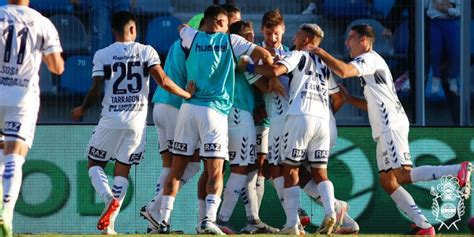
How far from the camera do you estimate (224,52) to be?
511 inches

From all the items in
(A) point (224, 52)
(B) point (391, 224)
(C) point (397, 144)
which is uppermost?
(A) point (224, 52)

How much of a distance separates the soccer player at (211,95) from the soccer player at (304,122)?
38cm

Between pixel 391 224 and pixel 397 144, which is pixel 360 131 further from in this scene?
pixel 397 144

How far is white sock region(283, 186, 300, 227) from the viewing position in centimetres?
1321

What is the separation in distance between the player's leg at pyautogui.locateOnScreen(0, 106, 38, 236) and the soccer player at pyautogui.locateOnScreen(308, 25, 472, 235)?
12.7 ft

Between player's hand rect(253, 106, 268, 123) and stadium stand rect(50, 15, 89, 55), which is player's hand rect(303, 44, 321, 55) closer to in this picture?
player's hand rect(253, 106, 268, 123)

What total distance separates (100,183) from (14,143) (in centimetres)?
248

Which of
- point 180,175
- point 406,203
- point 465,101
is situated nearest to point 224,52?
point 180,175

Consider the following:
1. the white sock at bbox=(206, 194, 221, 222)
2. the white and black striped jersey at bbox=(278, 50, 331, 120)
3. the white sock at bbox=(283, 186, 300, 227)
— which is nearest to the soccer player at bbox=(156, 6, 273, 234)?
the white sock at bbox=(206, 194, 221, 222)

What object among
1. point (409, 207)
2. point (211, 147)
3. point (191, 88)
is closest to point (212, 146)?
point (211, 147)

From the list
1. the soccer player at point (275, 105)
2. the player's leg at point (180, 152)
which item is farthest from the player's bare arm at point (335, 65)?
the player's leg at point (180, 152)

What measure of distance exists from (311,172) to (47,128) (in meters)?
3.82

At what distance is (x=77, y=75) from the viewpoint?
16734 mm

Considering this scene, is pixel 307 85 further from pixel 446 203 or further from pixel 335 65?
pixel 446 203
